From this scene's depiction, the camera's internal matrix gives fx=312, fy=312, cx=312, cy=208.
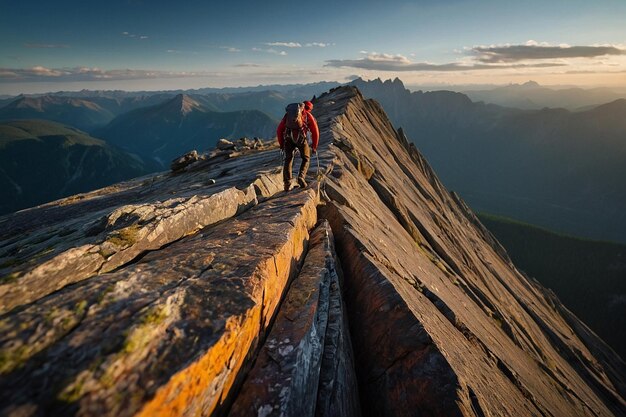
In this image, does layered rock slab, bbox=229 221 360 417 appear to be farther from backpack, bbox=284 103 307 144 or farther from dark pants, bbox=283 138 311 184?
backpack, bbox=284 103 307 144

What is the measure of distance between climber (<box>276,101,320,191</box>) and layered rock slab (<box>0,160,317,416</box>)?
9.07 m

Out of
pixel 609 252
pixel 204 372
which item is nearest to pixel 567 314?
pixel 204 372

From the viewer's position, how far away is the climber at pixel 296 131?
16.4 meters

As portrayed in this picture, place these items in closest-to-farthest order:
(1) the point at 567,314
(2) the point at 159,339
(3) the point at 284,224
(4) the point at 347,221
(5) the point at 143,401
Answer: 1. (5) the point at 143,401
2. (2) the point at 159,339
3. (3) the point at 284,224
4. (4) the point at 347,221
5. (1) the point at 567,314

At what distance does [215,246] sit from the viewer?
9.78m

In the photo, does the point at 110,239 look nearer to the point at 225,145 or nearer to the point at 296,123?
the point at 296,123

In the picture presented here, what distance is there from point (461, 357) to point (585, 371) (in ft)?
139

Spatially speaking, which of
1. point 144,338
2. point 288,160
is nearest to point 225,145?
point 288,160

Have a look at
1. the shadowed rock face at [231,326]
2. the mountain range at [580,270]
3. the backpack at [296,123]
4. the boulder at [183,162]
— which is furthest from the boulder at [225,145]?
the mountain range at [580,270]

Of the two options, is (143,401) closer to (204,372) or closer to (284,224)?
(204,372)

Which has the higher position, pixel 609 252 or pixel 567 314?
pixel 567 314

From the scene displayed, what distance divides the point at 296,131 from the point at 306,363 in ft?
39.7

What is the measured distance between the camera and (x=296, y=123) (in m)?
16.3

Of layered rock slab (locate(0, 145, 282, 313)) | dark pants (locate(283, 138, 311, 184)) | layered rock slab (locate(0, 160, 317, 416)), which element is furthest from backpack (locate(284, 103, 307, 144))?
layered rock slab (locate(0, 160, 317, 416))
